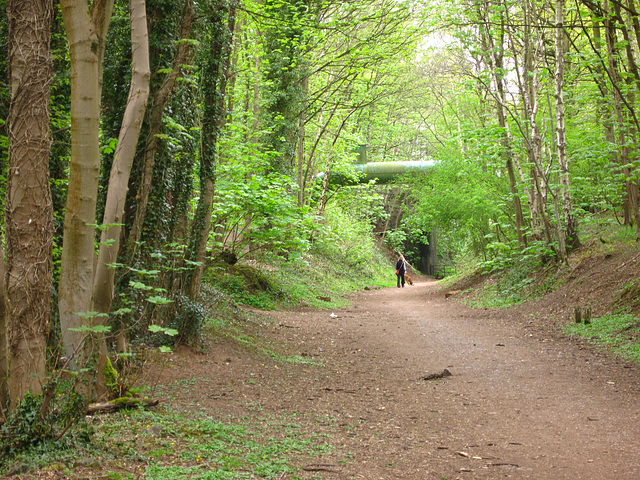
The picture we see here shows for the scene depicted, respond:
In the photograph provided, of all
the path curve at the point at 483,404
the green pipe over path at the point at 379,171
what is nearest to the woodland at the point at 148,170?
the path curve at the point at 483,404

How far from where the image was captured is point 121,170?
4621 millimetres

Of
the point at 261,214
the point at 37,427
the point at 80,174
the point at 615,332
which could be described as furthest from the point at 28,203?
the point at 615,332

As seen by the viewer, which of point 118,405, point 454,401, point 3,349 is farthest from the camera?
point 454,401

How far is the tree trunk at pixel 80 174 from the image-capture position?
3.91 m

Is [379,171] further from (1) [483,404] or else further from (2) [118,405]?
(2) [118,405]

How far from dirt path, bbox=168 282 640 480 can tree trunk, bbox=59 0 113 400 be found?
6.60 feet

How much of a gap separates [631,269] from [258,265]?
11.2m

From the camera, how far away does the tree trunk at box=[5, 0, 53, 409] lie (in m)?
3.65

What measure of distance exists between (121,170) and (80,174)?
0.70 m

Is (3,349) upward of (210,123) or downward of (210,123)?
downward

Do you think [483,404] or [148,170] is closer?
[483,404]

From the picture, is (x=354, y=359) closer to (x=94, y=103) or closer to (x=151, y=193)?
(x=151, y=193)

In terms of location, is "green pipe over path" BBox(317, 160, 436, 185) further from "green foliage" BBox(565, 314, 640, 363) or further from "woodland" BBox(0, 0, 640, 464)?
"green foliage" BBox(565, 314, 640, 363)

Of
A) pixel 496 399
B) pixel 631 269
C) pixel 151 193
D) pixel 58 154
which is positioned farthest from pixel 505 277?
pixel 58 154
